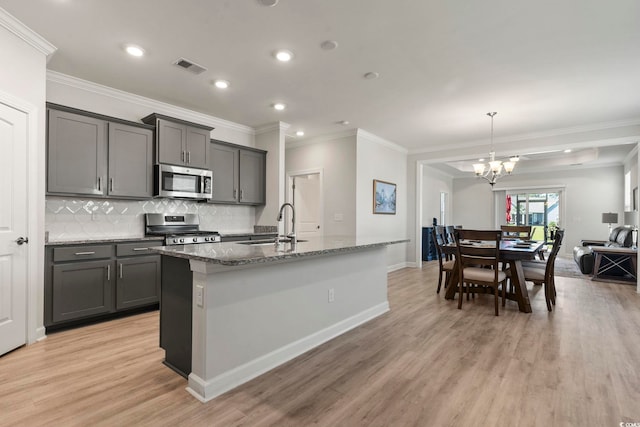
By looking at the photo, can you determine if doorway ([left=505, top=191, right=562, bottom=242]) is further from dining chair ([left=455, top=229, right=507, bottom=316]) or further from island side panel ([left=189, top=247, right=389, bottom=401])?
island side panel ([left=189, top=247, right=389, bottom=401])

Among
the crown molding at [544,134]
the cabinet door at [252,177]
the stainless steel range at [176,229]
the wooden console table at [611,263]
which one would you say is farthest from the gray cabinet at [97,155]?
the wooden console table at [611,263]

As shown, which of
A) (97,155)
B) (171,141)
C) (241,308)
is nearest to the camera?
(241,308)

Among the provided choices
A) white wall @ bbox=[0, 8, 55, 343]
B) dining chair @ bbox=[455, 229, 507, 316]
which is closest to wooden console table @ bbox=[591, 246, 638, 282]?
dining chair @ bbox=[455, 229, 507, 316]

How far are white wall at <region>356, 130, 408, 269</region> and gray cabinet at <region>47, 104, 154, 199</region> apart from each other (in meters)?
3.27

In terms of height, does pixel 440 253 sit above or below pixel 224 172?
below

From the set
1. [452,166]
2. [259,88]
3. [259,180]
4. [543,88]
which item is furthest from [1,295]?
[452,166]

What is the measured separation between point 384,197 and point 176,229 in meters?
3.77

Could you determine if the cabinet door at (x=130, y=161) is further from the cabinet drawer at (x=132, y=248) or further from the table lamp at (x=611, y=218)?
the table lamp at (x=611, y=218)

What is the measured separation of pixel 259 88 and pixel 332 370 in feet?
10.3

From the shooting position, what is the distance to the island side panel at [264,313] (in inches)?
79.4

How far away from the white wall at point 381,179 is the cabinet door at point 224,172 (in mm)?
2055

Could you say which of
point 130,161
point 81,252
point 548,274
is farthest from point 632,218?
point 81,252

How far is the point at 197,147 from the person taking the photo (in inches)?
173

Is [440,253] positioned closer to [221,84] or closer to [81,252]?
[221,84]
